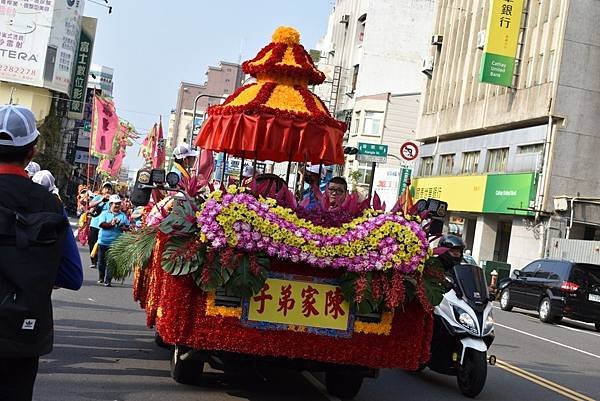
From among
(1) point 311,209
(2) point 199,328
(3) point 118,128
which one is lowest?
(2) point 199,328

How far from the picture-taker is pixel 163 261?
6.81 meters

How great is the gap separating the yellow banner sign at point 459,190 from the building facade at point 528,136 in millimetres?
58

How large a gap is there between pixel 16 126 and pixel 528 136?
3799 centimetres

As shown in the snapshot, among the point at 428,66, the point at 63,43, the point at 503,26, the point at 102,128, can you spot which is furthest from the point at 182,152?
the point at 63,43

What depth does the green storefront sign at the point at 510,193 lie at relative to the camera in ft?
126

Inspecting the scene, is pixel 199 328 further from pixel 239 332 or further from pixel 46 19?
pixel 46 19

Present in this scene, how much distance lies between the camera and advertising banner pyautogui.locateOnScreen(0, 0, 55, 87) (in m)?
59.8

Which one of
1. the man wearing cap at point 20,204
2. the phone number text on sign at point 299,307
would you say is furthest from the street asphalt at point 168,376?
the man wearing cap at point 20,204

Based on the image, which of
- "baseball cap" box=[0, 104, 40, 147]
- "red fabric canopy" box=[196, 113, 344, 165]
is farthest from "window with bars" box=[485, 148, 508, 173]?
"baseball cap" box=[0, 104, 40, 147]

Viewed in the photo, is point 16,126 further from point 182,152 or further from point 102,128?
point 102,128

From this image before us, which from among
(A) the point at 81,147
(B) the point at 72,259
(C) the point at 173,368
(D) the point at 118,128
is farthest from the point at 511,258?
(A) the point at 81,147

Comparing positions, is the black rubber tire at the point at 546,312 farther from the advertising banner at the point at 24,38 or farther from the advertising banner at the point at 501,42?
the advertising banner at the point at 24,38

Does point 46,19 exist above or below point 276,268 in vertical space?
above

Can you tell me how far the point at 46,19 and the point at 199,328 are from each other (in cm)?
5799
